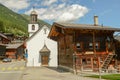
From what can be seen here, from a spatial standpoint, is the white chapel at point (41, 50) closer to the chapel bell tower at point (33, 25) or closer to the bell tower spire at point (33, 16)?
the chapel bell tower at point (33, 25)

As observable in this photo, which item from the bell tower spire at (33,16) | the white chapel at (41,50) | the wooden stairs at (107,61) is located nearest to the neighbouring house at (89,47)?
the wooden stairs at (107,61)

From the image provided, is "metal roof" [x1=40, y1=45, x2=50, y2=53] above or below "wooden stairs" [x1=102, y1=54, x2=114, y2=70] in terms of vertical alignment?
above

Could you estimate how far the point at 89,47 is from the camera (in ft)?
116

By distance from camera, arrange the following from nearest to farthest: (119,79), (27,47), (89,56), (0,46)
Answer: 1. (119,79)
2. (89,56)
3. (27,47)
4. (0,46)

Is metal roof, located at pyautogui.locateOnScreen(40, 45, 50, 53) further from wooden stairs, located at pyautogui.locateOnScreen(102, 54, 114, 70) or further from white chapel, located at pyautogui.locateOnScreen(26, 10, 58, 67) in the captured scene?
wooden stairs, located at pyautogui.locateOnScreen(102, 54, 114, 70)

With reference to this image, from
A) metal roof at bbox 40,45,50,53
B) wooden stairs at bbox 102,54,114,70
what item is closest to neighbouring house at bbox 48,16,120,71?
wooden stairs at bbox 102,54,114,70

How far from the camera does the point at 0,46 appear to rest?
279ft

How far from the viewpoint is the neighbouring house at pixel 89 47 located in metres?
34.2

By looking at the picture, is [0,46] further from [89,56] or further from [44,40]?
[89,56]

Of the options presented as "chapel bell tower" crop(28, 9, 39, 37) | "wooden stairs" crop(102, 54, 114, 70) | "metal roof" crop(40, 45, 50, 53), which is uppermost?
"chapel bell tower" crop(28, 9, 39, 37)

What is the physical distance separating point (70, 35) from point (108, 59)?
247 inches

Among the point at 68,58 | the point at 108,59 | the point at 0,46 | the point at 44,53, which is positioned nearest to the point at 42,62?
the point at 44,53

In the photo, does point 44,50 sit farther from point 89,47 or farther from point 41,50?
point 89,47

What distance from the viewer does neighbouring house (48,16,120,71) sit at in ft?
112
